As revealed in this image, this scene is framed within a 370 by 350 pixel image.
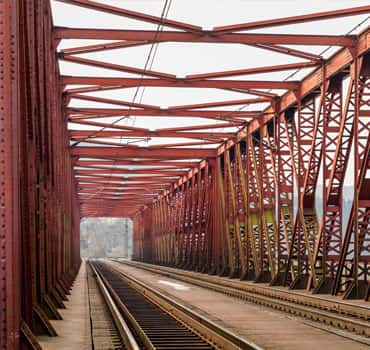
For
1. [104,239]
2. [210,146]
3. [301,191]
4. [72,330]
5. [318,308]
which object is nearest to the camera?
[72,330]

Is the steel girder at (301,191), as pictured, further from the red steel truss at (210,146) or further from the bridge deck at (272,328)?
the bridge deck at (272,328)

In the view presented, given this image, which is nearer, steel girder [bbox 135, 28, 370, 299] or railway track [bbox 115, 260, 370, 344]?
railway track [bbox 115, 260, 370, 344]

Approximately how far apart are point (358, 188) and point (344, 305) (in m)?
3.52

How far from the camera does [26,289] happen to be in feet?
34.2

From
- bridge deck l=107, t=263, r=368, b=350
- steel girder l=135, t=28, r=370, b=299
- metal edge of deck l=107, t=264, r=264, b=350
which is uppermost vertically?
steel girder l=135, t=28, r=370, b=299

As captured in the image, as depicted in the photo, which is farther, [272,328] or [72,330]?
[272,328]

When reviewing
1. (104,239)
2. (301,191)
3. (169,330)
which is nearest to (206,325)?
(169,330)

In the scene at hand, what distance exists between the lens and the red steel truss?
31.9 ft

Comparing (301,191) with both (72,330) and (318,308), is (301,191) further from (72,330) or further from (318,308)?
(72,330)

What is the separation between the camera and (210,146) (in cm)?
3991

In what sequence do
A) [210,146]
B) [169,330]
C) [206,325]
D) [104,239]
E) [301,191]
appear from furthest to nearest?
[104,239], [210,146], [301,191], [169,330], [206,325]

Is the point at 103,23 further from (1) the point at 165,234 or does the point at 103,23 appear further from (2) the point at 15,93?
(1) the point at 165,234

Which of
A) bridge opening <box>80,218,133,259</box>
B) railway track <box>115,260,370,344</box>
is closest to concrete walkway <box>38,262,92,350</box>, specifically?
railway track <box>115,260,370,344</box>

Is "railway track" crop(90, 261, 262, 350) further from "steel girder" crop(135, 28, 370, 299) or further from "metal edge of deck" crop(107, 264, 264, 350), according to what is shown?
"steel girder" crop(135, 28, 370, 299)
